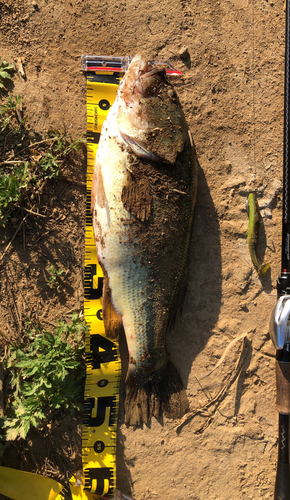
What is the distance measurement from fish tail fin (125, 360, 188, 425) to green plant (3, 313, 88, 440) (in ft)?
1.61

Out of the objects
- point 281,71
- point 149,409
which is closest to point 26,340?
point 149,409

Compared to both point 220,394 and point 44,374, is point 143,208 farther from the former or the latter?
point 220,394

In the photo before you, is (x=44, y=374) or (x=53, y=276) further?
(x=53, y=276)

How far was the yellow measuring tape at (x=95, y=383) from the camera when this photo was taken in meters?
2.99

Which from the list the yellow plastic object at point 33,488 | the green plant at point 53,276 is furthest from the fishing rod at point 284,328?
the green plant at point 53,276

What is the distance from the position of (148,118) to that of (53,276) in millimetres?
1708

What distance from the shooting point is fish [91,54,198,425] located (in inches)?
104

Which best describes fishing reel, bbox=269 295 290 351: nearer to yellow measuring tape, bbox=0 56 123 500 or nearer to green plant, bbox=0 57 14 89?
yellow measuring tape, bbox=0 56 123 500

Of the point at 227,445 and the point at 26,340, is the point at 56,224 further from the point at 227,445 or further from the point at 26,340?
the point at 227,445

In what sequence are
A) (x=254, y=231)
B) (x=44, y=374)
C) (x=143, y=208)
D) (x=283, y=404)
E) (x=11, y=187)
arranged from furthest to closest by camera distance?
(x=254, y=231) → (x=283, y=404) → (x=11, y=187) → (x=44, y=374) → (x=143, y=208)

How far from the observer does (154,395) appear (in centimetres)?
303

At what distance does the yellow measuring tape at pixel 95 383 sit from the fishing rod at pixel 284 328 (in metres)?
1.55

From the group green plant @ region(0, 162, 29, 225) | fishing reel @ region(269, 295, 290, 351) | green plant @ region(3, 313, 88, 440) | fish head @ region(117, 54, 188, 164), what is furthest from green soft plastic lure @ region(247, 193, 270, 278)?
green plant @ region(0, 162, 29, 225)

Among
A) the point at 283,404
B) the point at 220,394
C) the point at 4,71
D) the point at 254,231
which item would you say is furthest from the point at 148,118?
the point at 283,404
